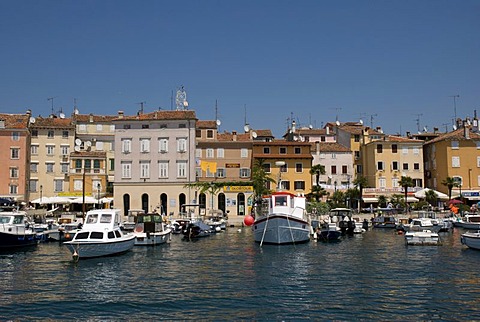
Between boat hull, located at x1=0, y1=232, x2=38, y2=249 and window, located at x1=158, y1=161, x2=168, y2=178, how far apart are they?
29006mm

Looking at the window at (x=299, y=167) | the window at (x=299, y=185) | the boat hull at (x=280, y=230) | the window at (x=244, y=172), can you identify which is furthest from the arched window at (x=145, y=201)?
the boat hull at (x=280, y=230)

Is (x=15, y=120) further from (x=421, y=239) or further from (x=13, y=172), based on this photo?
(x=421, y=239)

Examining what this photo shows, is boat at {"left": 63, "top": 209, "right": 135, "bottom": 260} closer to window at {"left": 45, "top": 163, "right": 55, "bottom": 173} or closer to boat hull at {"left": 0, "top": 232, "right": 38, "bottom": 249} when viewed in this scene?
boat hull at {"left": 0, "top": 232, "right": 38, "bottom": 249}

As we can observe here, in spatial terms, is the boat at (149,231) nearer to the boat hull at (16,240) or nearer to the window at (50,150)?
the boat hull at (16,240)

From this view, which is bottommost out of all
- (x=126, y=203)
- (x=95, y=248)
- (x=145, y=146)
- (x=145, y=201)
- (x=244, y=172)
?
(x=95, y=248)

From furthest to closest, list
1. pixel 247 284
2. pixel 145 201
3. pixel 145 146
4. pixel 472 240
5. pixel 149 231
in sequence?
1. pixel 145 146
2. pixel 145 201
3. pixel 149 231
4. pixel 472 240
5. pixel 247 284

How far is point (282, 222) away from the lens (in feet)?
140

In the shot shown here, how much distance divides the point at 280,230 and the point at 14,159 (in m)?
47.0

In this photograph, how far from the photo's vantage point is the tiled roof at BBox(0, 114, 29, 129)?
74.1 metres

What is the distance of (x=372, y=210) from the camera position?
243ft

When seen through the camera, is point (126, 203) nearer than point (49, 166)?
Yes

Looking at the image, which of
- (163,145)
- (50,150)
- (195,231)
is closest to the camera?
(195,231)

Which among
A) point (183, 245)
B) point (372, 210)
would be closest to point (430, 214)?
point (372, 210)

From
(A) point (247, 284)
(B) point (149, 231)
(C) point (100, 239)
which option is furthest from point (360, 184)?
(A) point (247, 284)
